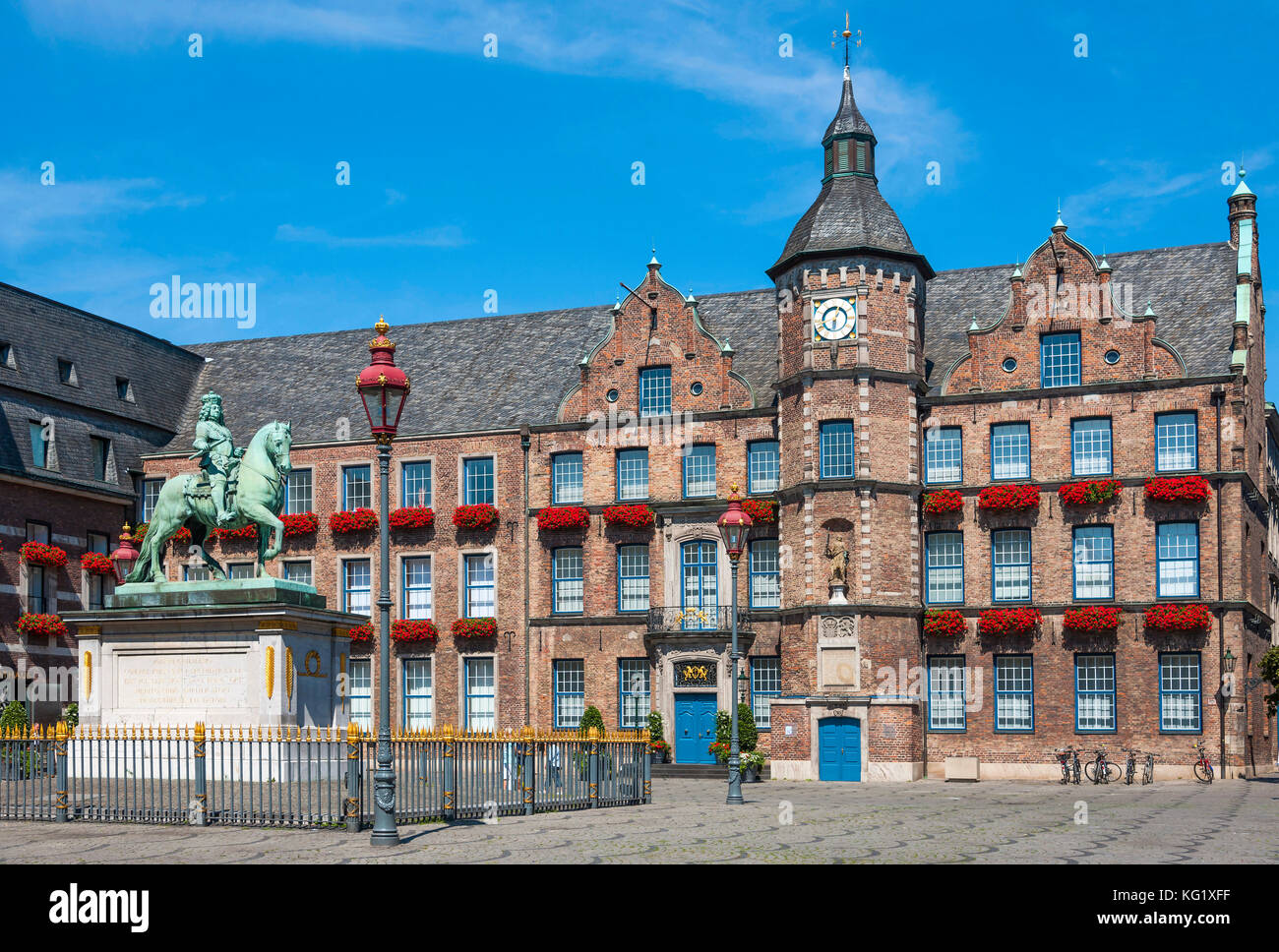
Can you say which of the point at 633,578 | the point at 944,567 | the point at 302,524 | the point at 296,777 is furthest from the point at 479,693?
the point at 296,777

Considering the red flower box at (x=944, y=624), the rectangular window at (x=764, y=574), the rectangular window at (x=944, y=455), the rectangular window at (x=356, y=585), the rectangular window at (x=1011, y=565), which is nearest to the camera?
the red flower box at (x=944, y=624)

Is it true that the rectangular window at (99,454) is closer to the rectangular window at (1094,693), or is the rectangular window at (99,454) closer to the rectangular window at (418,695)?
the rectangular window at (418,695)

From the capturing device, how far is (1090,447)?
4219 cm

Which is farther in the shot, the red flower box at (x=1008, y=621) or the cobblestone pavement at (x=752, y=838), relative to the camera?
the red flower box at (x=1008, y=621)

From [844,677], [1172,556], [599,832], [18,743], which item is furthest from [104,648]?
[1172,556]

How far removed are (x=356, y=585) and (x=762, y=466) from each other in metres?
14.3

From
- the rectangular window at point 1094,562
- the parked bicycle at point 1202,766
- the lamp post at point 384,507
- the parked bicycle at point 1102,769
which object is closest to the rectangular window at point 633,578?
the rectangular window at point 1094,562

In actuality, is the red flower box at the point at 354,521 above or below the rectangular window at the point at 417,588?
above

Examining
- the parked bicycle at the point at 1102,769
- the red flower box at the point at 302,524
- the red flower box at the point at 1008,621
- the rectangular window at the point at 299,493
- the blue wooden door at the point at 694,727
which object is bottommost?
the parked bicycle at the point at 1102,769

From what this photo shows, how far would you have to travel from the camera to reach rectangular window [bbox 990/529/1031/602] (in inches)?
1671

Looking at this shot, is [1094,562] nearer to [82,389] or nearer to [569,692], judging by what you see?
[569,692]

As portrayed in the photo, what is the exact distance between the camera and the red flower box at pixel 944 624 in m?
42.2

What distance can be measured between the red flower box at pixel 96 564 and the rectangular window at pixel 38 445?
3180mm

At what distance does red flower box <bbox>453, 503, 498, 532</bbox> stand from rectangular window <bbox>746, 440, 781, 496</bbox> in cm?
838
